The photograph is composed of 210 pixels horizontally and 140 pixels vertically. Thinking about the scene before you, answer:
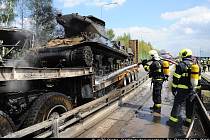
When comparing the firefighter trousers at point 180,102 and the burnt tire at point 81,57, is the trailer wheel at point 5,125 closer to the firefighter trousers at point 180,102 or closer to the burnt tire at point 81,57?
the firefighter trousers at point 180,102

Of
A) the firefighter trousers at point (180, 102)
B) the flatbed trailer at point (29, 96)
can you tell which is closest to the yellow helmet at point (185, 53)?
the firefighter trousers at point (180, 102)

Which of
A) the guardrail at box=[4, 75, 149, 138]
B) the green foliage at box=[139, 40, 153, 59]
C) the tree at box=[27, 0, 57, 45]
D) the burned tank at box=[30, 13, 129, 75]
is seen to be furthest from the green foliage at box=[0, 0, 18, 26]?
the guardrail at box=[4, 75, 149, 138]

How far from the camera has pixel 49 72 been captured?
6.65 meters

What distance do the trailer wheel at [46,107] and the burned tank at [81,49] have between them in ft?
9.91

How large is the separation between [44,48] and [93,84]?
2.36 m

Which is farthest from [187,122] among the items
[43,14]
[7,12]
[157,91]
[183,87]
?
[43,14]

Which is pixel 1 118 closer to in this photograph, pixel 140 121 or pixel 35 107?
pixel 35 107

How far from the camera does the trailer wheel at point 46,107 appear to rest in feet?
20.0

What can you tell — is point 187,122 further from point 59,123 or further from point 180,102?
point 59,123

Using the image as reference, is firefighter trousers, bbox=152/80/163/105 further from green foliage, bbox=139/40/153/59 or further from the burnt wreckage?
green foliage, bbox=139/40/153/59

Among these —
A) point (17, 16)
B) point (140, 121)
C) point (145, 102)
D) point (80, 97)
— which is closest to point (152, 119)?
point (140, 121)

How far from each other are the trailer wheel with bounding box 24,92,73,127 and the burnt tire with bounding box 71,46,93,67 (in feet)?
9.08

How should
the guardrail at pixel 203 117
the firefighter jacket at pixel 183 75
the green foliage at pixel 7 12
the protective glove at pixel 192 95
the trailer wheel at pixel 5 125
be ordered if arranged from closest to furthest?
the trailer wheel at pixel 5 125 → the guardrail at pixel 203 117 → the protective glove at pixel 192 95 → the firefighter jacket at pixel 183 75 → the green foliage at pixel 7 12

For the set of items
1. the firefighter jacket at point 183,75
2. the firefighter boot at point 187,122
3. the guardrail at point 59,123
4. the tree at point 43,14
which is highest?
the tree at point 43,14
